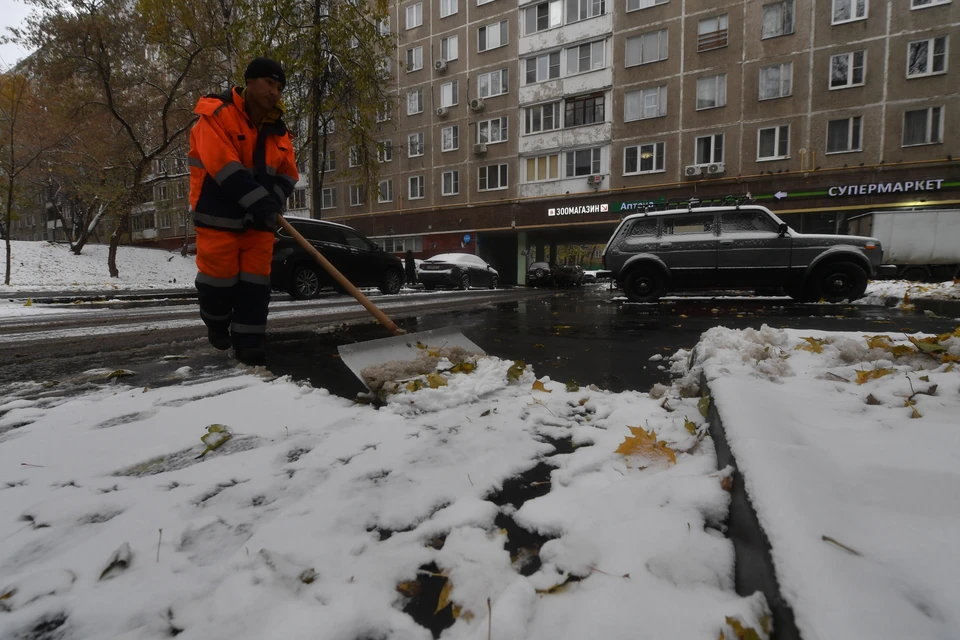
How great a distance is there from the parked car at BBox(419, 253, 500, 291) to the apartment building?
5.11m

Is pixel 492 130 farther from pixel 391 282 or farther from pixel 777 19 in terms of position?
pixel 391 282

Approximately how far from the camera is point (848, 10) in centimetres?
1991

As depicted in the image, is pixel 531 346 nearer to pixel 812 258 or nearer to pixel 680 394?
pixel 680 394

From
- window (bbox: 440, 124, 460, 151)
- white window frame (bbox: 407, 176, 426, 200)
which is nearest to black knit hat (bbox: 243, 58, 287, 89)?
window (bbox: 440, 124, 460, 151)

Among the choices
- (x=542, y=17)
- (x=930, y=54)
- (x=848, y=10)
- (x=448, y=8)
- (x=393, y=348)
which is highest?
(x=448, y=8)

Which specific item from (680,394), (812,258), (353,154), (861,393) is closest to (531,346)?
(680,394)

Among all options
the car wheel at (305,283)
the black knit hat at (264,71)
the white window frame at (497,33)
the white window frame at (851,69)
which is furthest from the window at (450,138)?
the black knit hat at (264,71)

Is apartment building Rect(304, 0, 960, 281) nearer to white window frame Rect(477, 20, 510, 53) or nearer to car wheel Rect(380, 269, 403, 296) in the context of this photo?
white window frame Rect(477, 20, 510, 53)

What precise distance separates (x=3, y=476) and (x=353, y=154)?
1834 centimetres

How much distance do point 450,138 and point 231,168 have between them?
1108 inches

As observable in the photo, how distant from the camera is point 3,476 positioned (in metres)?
1.58

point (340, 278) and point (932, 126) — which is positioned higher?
point (932, 126)

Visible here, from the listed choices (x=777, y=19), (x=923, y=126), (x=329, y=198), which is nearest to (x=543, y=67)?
(x=777, y=19)

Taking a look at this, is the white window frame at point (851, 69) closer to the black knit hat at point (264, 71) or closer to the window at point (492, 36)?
the window at point (492, 36)
